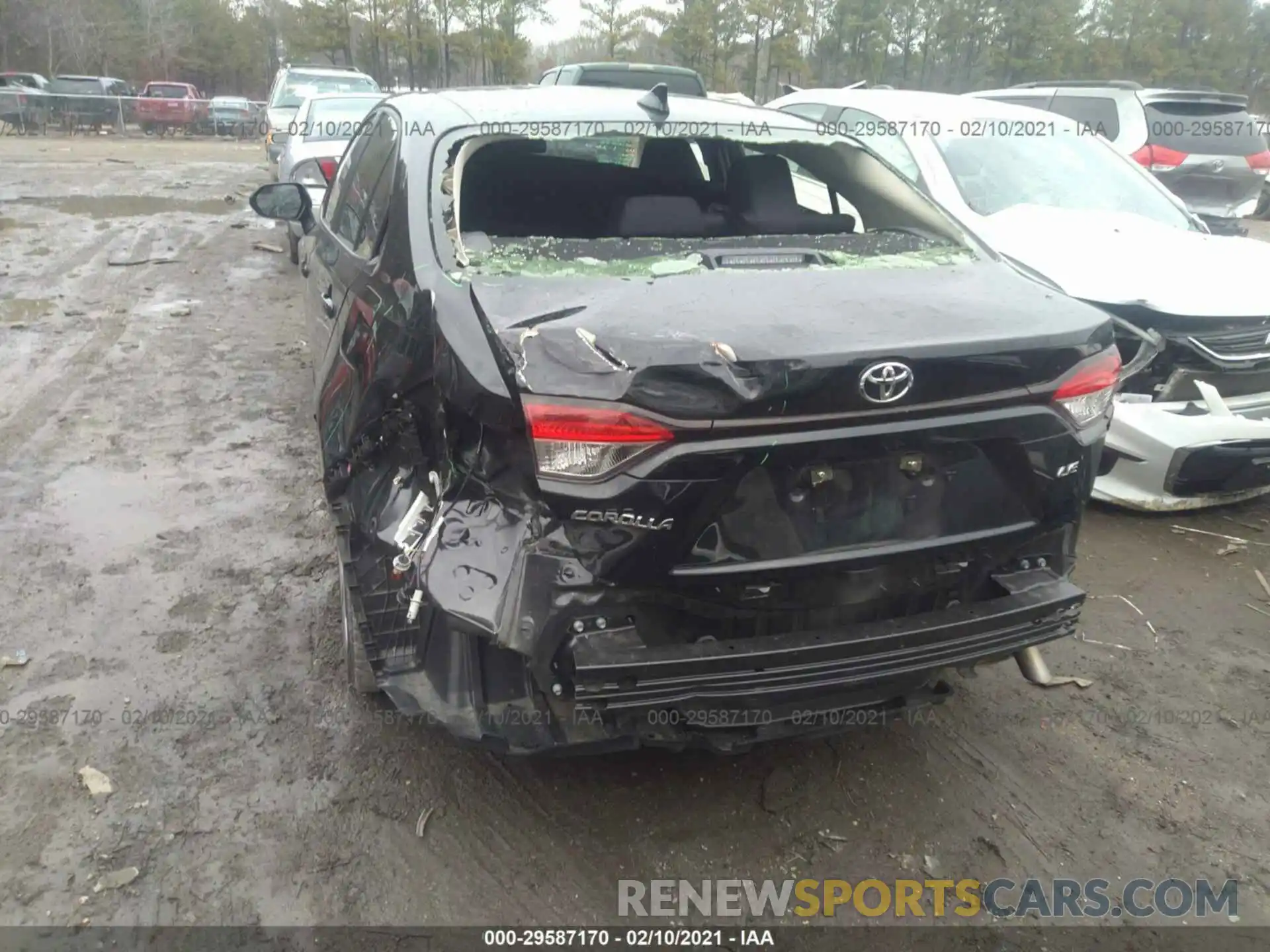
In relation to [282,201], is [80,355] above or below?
below

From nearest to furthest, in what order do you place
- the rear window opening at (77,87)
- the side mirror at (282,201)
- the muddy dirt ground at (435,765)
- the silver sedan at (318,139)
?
the muddy dirt ground at (435,765), the side mirror at (282,201), the silver sedan at (318,139), the rear window opening at (77,87)

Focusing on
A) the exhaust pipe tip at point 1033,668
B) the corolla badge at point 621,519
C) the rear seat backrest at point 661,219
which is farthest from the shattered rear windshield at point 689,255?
the exhaust pipe tip at point 1033,668

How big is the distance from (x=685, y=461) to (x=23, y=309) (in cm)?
757

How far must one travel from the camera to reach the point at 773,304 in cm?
229

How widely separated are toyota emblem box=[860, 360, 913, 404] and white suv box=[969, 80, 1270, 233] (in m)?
8.54

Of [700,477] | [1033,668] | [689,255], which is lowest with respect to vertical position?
[1033,668]

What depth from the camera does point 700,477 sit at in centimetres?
204

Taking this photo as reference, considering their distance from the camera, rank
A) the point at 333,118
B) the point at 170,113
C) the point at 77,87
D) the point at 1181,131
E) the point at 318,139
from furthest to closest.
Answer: the point at 77,87 < the point at 170,113 < the point at 333,118 < the point at 1181,131 < the point at 318,139

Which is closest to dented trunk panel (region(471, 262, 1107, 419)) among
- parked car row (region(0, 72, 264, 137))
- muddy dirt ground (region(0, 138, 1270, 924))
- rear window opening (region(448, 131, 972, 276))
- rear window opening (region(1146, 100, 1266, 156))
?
rear window opening (region(448, 131, 972, 276))

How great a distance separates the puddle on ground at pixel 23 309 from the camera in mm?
7309

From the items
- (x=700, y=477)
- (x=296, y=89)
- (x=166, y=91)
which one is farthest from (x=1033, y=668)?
(x=166, y=91)

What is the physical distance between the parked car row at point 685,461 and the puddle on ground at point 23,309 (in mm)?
5630

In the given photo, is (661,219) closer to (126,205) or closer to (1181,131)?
(1181,131)

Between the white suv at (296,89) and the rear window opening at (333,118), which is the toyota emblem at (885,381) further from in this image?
the white suv at (296,89)
